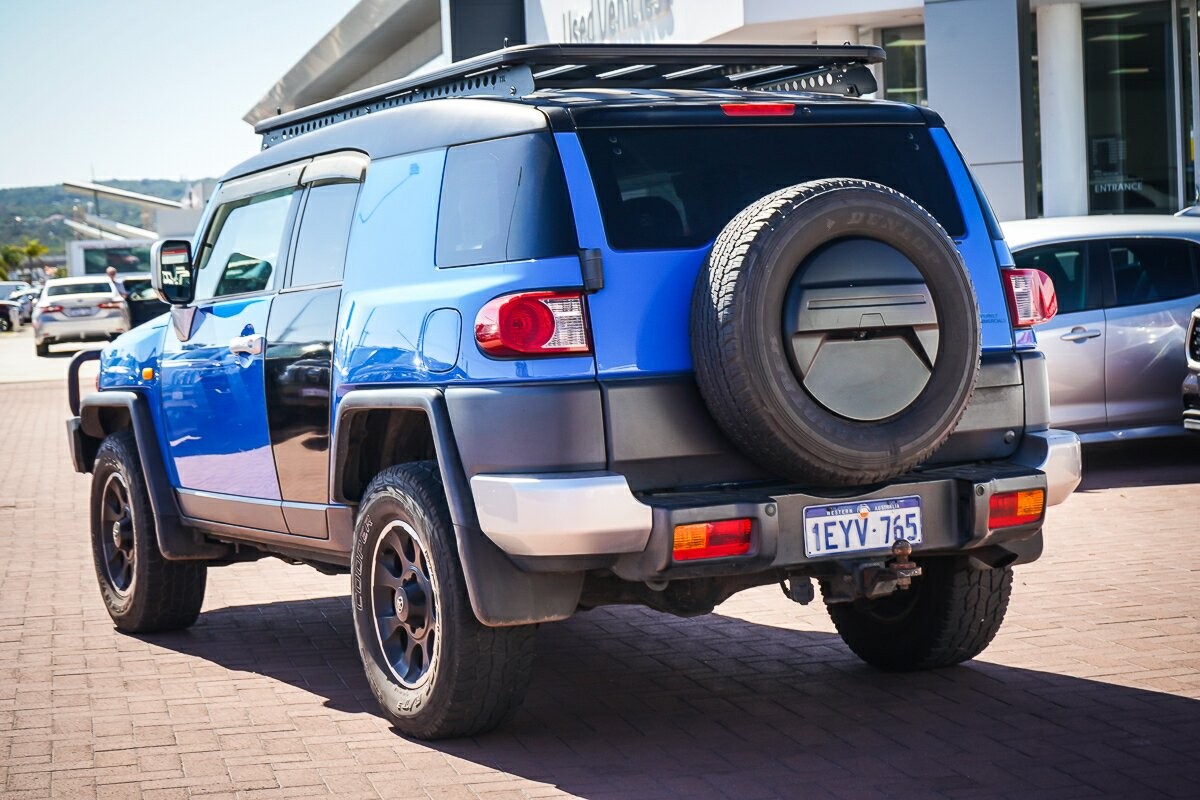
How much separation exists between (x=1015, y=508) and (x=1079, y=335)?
634cm

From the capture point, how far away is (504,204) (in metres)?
4.89

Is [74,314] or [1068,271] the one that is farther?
[74,314]

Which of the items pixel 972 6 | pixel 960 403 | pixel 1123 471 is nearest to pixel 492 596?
pixel 960 403

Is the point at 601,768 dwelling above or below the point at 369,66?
below

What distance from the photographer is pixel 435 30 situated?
37.6m

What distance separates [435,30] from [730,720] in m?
33.8

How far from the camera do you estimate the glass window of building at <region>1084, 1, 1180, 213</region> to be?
2084 cm

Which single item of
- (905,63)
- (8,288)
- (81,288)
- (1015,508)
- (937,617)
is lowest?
(937,617)

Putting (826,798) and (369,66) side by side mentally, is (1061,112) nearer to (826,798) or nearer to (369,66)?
(826,798)

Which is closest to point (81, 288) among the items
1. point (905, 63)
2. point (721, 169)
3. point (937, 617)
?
point (905, 63)

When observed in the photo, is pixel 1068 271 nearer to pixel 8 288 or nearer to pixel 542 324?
pixel 542 324

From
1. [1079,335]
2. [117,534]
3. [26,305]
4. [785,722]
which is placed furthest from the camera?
[26,305]

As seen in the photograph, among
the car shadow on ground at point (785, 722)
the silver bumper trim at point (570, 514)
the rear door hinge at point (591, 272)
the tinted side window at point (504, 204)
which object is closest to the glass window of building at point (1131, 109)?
the car shadow on ground at point (785, 722)

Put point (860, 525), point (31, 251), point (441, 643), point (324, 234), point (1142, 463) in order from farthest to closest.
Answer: point (31, 251) < point (1142, 463) < point (324, 234) < point (441, 643) < point (860, 525)
